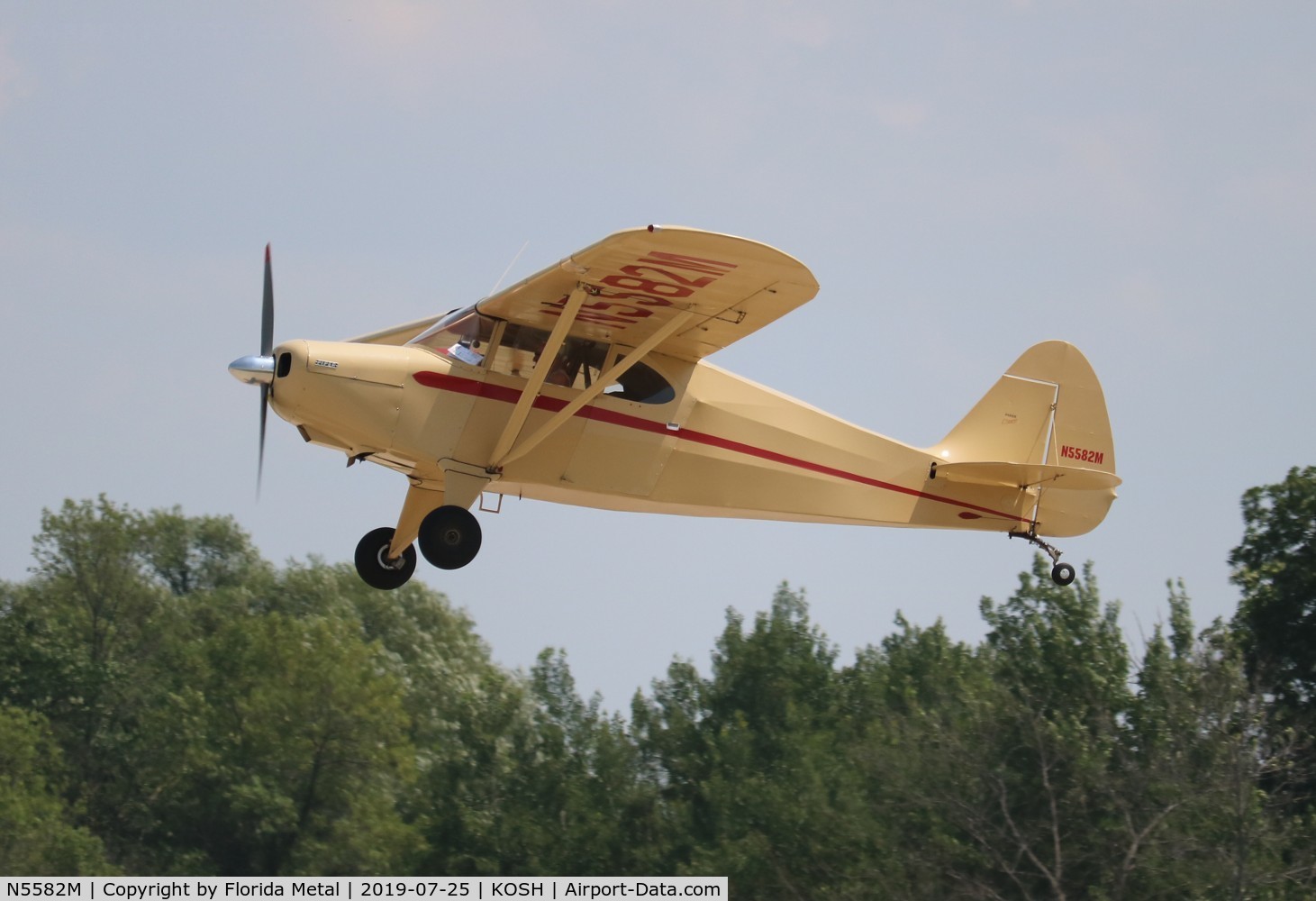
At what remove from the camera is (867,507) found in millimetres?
13398

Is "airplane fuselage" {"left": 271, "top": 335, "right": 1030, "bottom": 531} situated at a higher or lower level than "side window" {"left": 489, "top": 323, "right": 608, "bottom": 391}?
lower

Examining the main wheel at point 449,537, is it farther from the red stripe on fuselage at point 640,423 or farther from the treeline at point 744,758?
the treeline at point 744,758

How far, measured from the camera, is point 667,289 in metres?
11.3

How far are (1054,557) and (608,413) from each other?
4.33 metres

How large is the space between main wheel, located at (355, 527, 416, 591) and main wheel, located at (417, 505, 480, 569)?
3.12 ft

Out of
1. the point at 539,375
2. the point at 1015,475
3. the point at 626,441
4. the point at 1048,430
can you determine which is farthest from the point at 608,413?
the point at 1048,430

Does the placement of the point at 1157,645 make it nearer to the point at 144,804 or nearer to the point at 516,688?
the point at 516,688

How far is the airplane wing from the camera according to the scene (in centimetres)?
1060

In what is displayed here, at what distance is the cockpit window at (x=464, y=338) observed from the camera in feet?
39.2

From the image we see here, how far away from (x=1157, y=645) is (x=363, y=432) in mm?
21855

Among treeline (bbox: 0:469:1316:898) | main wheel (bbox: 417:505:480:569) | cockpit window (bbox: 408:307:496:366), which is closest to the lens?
main wheel (bbox: 417:505:480:569)

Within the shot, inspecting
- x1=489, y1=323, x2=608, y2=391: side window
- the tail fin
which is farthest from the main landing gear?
the tail fin

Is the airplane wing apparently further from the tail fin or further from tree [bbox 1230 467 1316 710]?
tree [bbox 1230 467 1316 710]
